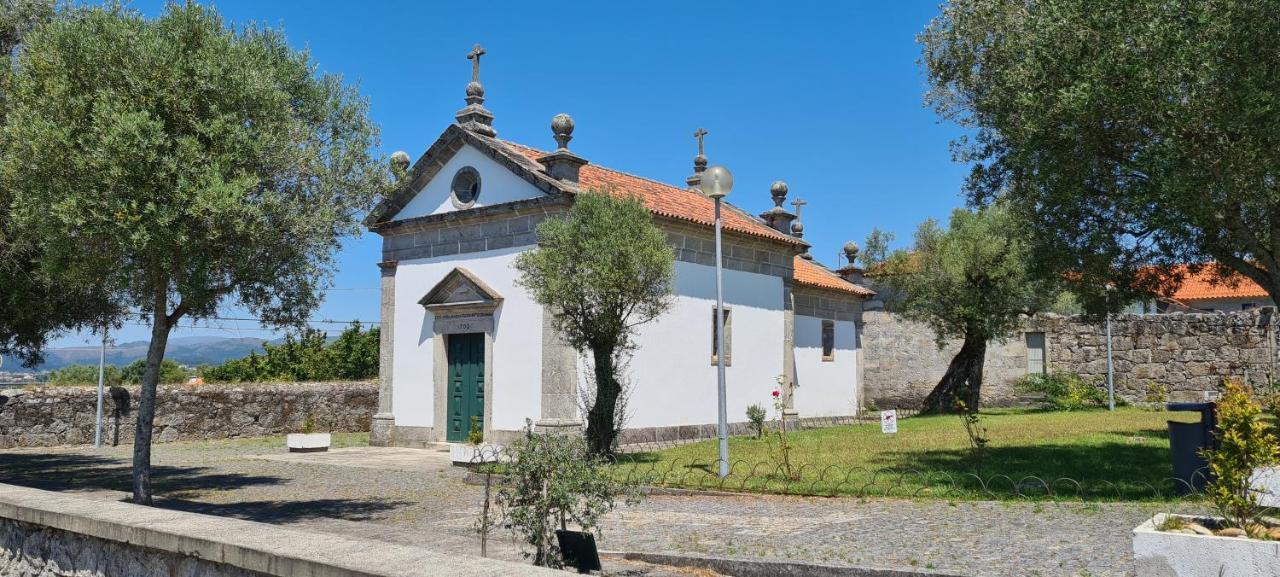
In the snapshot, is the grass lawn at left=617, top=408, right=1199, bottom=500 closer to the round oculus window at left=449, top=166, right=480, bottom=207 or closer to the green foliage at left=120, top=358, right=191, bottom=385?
the round oculus window at left=449, top=166, right=480, bottom=207

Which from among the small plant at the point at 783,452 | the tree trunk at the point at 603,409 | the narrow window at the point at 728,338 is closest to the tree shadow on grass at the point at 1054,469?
the small plant at the point at 783,452

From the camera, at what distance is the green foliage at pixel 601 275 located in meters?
14.8

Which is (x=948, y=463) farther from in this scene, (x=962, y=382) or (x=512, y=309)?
(x=962, y=382)

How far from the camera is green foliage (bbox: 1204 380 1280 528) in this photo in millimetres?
5809

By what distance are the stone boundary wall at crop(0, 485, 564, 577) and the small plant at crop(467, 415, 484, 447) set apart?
1041 centimetres

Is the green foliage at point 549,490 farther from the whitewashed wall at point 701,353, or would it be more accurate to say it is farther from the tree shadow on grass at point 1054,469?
the whitewashed wall at point 701,353

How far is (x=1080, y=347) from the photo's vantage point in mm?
28719

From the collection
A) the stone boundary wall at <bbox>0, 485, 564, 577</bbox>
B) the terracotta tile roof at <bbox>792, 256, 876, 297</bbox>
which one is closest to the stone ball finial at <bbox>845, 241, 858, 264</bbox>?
the terracotta tile roof at <bbox>792, 256, 876, 297</bbox>

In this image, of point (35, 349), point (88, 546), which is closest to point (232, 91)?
point (88, 546)

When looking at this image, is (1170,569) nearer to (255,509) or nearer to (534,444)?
(534,444)

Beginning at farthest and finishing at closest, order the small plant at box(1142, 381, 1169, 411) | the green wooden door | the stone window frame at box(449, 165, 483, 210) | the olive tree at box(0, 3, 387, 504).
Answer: the small plant at box(1142, 381, 1169, 411)
the stone window frame at box(449, 165, 483, 210)
the green wooden door
the olive tree at box(0, 3, 387, 504)

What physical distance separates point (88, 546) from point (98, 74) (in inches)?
204

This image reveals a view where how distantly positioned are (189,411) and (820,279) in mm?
16739

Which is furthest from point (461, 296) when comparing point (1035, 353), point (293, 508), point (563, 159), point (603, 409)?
point (1035, 353)
